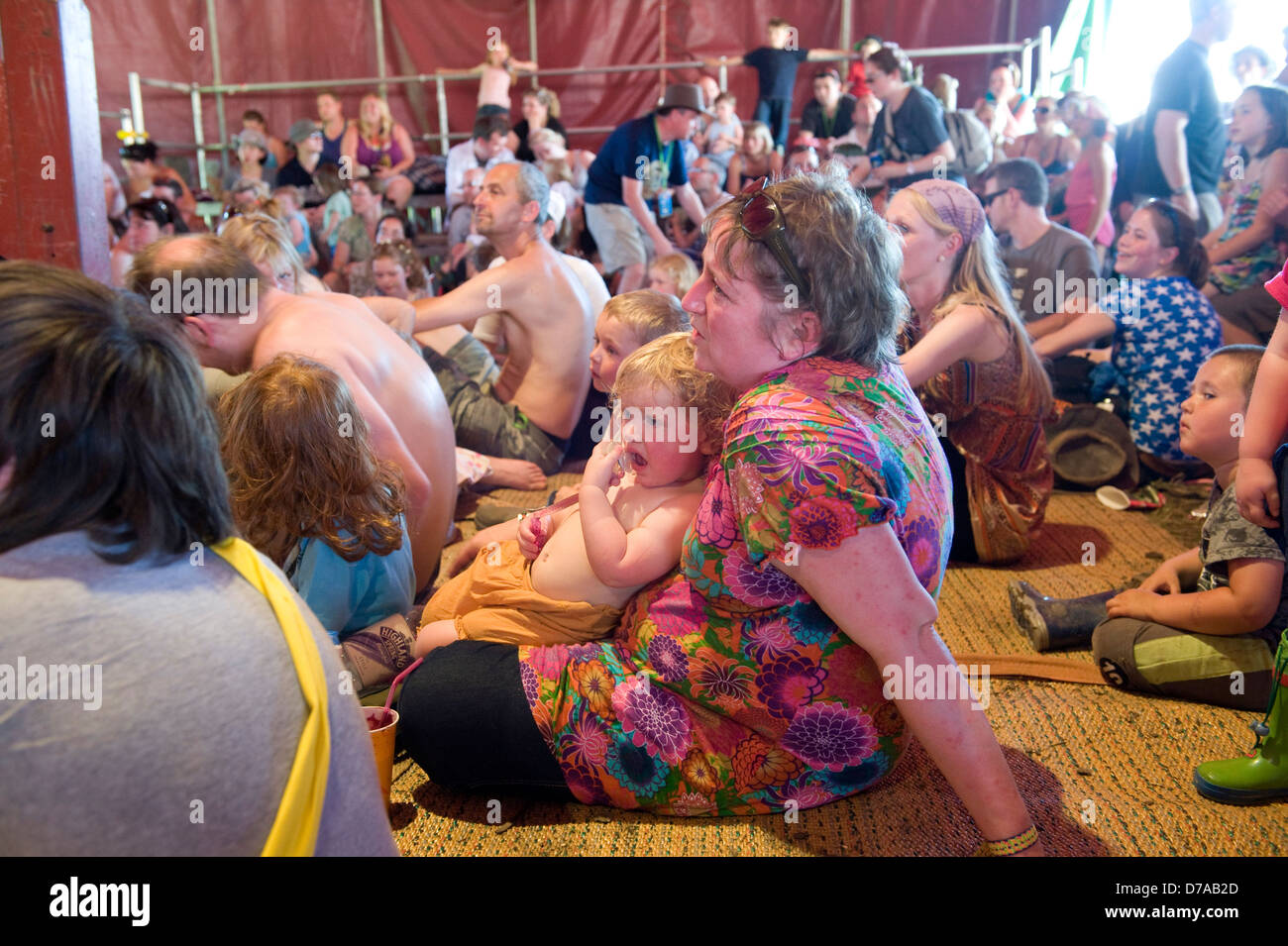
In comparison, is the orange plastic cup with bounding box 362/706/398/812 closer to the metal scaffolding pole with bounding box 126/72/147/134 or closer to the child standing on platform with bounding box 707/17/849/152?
the child standing on platform with bounding box 707/17/849/152

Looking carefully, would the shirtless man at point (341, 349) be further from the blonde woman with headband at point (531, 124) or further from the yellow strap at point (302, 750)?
the blonde woman with headband at point (531, 124)

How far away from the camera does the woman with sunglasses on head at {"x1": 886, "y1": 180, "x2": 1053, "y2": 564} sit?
3.01 metres

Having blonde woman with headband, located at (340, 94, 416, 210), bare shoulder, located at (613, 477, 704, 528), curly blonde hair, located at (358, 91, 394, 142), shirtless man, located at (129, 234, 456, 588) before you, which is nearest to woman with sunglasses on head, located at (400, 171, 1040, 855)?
bare shoulder, located at (613, 477, 704, 528)

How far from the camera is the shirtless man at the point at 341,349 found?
246 cm

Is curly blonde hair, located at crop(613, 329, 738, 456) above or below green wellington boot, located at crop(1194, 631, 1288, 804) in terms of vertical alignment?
above

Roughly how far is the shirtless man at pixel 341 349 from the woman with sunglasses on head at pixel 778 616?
87cm

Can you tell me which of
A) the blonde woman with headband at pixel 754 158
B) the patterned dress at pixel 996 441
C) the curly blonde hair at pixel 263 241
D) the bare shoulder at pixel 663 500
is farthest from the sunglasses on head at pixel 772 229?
the blonde woman with headband at pixel 754 158

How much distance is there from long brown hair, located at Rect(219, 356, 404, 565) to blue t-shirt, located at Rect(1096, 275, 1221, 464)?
3.08m

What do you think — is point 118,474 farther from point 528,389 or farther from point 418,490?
point 528,389

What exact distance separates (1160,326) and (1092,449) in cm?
54

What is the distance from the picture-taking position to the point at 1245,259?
4676 mm

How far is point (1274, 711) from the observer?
6.14 feet

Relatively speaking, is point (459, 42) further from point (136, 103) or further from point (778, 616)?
point (778, 616)
